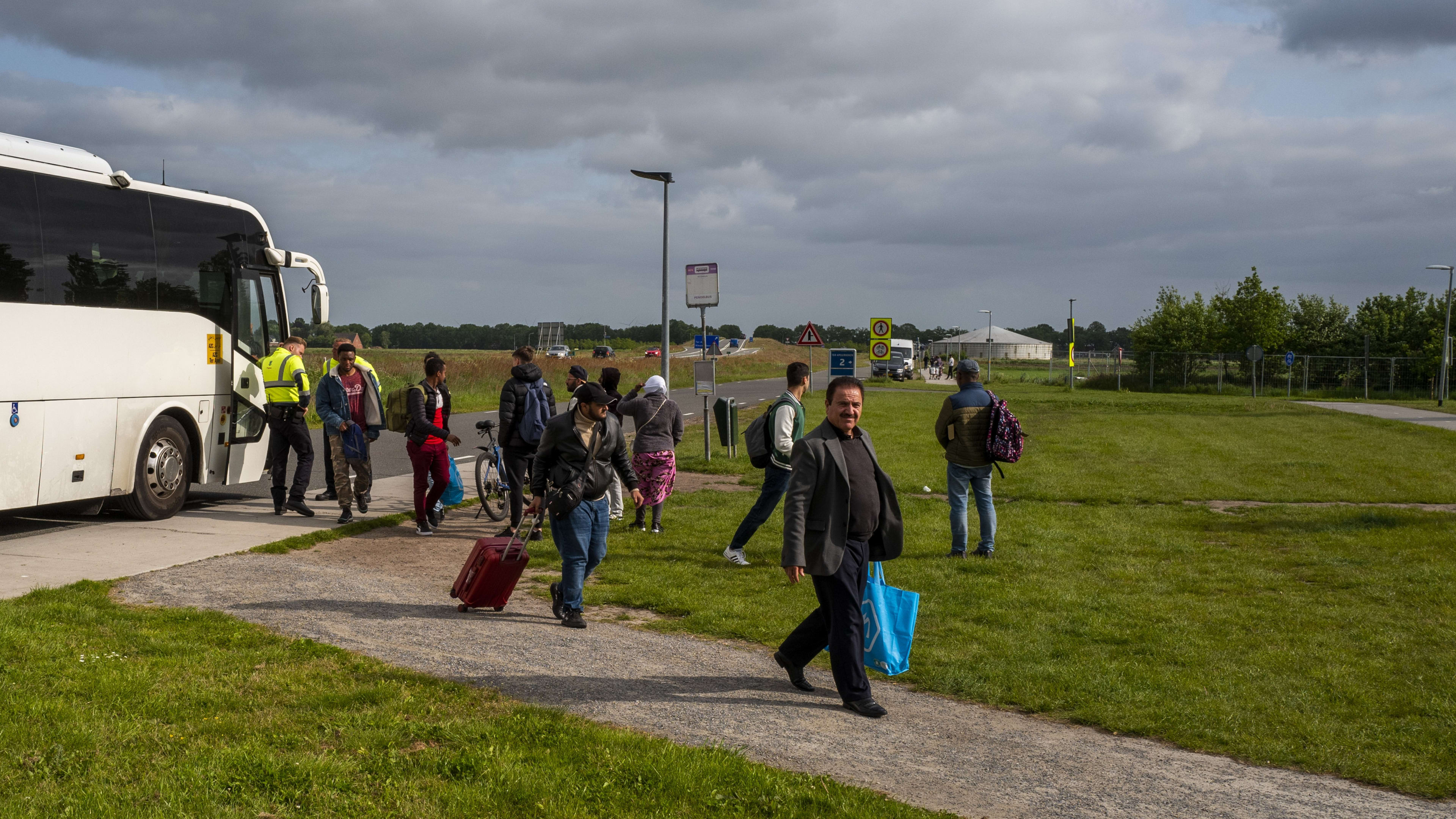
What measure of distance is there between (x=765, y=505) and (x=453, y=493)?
4086 millimetres

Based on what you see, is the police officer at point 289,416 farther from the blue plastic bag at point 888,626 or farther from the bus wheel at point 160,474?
the blue plastic bag at point 888,626

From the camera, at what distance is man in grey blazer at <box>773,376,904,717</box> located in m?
5.62

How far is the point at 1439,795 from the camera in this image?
4.80 meters

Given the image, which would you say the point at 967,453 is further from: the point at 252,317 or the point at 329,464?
the point at 252,317

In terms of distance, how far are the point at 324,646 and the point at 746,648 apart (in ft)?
8.33

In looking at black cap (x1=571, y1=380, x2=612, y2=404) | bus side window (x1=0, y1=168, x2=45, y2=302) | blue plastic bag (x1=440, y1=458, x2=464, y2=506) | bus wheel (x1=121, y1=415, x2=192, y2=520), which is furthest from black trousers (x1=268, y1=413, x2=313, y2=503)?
black cap (x1=571, y1=380, x2=612, y2=404)

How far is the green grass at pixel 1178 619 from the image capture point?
5.72 meters

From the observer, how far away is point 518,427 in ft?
34.4

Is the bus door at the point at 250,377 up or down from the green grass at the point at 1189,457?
up

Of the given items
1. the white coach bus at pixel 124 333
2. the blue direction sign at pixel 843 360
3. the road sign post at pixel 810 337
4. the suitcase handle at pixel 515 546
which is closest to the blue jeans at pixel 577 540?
the suitcase handle at pixel 515 546

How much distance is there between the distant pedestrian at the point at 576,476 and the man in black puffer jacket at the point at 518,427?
2752mm

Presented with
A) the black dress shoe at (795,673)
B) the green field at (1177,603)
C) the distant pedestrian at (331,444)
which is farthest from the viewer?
the distant pedestrian at (331,444)

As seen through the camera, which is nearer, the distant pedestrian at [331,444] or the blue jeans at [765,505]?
the blue jeans at [765,505]

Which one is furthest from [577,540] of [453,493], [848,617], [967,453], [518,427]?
[453,493]
